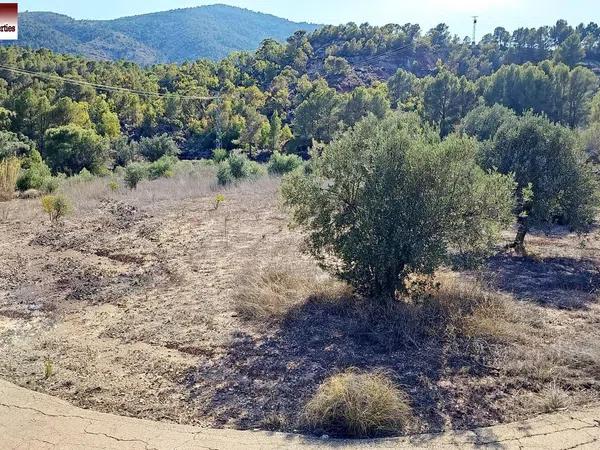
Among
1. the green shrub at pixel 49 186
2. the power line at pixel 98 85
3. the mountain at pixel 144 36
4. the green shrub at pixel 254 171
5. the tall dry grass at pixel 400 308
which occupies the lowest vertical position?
the green shrub at pixel 49 186

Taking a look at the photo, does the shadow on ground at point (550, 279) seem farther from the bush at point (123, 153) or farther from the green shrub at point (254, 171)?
the bush at point (123, 153)

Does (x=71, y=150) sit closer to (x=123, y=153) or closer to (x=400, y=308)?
(x=123, y=153)

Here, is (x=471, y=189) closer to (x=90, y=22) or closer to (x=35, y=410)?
(x=35, y=410)

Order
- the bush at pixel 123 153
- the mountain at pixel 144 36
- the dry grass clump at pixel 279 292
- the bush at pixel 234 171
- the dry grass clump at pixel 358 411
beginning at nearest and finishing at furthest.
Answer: the dry grass clump at pixel 358 411
the dry grass clump at pixel 279 292
the bush at pixel 234 171
the bush at pixel 123 153
the mountain at pixel 144 36

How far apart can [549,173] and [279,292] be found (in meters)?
5.79

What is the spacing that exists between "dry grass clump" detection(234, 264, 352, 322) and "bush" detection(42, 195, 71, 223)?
280 inches

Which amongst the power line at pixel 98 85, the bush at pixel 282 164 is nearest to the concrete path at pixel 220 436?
the bush at pixel 282 164

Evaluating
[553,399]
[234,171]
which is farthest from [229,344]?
[234,171]

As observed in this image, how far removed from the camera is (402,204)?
6.12 meters

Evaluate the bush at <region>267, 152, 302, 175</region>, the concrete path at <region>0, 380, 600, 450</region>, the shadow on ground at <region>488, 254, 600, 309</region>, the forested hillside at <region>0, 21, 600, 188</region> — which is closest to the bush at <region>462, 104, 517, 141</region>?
the forested hillside at <region>0, 21, 600, 188</region>

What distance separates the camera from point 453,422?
14.3 ft

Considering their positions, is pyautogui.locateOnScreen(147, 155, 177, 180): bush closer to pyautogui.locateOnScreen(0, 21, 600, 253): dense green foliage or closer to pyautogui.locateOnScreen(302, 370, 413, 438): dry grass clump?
pyautogui.locateOnScreen(0, 21, 600, 253): dense green foliage

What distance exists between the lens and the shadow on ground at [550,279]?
735cm

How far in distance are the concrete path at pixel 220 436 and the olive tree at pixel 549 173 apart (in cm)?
568
